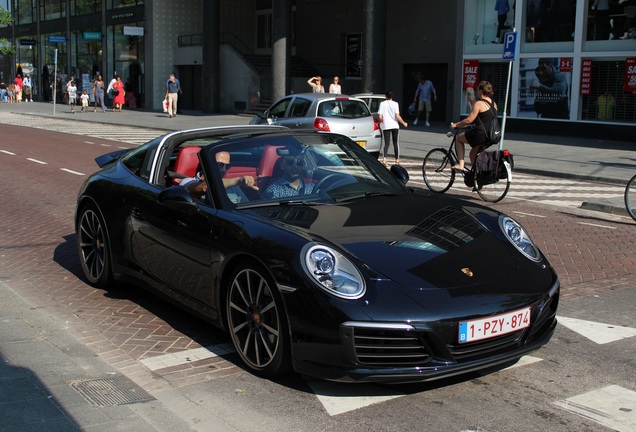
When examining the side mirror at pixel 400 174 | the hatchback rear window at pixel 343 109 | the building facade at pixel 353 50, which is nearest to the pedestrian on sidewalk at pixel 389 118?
the hatchback rear window at pixel 343 109

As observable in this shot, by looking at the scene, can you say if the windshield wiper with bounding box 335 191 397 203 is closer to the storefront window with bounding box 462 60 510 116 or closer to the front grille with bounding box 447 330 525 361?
the front grille with bounding box 447 330 525 361

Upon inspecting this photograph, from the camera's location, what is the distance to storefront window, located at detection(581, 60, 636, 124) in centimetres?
2311

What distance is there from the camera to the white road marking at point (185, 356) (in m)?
4.96

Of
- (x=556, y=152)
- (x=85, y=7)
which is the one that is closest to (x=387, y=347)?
(x=556, y=152)

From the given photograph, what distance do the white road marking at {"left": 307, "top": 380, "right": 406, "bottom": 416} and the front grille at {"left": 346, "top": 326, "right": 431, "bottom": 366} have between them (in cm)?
31

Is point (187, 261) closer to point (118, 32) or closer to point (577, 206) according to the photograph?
point (577, 206)

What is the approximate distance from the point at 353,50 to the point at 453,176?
26.6 meters

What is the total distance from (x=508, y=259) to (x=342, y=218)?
1073 mm

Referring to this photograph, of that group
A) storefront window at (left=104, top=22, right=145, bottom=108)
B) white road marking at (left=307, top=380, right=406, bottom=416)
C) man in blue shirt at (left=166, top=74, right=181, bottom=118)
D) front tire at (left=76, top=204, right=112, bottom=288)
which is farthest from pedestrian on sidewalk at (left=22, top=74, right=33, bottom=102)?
white road marking at (left=307, top=380, right=406, bottom=416)

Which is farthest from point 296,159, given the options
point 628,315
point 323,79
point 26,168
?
point 323,79

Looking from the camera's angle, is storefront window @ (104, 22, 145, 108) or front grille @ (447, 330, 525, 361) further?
storefront window @ (104, 22, 145, 108)

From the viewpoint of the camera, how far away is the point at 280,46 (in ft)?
106

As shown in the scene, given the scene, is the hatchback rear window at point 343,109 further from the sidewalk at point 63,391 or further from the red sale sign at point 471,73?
the sidewalk at point 63,391

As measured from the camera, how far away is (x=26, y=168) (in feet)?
53.1
